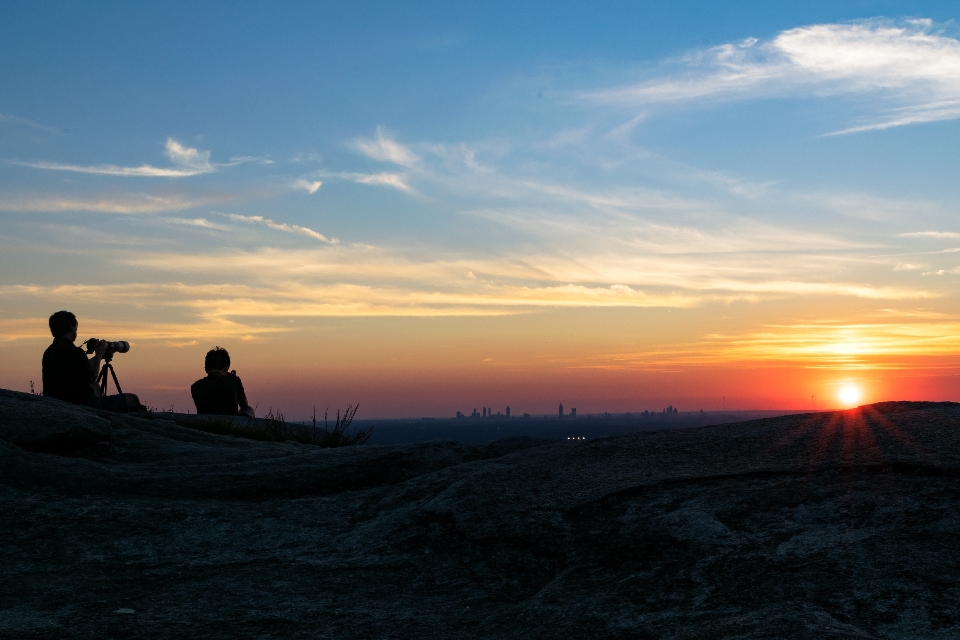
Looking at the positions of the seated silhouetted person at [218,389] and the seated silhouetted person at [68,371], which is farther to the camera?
the seated silhouetted person at [218,389]

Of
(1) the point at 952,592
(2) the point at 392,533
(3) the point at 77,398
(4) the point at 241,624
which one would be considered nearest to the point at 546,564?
(2) the point at 392,533

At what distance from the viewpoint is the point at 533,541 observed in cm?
398

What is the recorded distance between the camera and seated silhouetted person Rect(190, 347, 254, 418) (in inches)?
514

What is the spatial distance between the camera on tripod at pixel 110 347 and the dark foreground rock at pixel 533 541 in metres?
6.54

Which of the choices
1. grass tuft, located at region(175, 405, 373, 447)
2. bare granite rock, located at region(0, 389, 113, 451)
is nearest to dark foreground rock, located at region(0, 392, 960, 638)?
bare granite rock, located at region(0, 389, 113, 451)

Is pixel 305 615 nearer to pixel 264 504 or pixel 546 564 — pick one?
pixel 546 564

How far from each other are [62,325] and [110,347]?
5.87 ft

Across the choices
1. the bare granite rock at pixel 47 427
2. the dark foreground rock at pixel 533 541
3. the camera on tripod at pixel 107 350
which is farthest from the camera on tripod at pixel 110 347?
the dark foreground rock at pixel 533 541

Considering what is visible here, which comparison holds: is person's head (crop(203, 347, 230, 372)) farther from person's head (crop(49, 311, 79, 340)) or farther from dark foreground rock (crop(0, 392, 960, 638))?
dark foreground rock (crop(0, 392, 960, 638))

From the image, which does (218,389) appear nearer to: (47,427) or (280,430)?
(280,430)

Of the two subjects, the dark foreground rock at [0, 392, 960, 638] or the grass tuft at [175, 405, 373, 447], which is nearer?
the dark foreground rock at [0, 392, 960, 638]

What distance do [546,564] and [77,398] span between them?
8.13m

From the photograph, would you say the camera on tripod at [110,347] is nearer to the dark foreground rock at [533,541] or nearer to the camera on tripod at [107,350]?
the camera on tripod at [107,350]

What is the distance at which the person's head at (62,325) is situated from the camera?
10273mm
